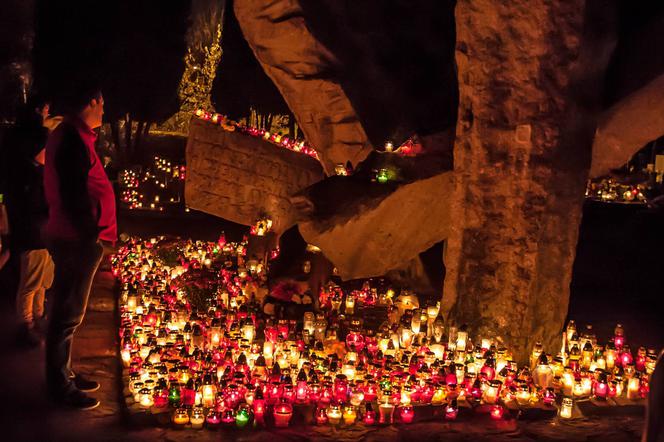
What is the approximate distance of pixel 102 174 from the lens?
17.8 feet

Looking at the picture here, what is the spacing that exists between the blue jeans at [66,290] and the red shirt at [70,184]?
92mm

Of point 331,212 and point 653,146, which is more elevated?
point 653,146

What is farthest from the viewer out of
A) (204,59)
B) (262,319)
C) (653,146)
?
(204,59)

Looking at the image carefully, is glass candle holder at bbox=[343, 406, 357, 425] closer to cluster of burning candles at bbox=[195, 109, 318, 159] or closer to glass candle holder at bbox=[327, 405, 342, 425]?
glass candle holder at bbox=[327, 405, 342, 425]

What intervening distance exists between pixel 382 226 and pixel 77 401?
397 centimetres

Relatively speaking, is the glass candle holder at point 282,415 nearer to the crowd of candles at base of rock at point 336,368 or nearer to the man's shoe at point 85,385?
the crowd of candles at base of rock at point 336,368

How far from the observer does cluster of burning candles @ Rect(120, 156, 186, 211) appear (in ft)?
56.5

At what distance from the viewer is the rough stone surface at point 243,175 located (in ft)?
36.7

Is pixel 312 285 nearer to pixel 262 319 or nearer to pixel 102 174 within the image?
pixel 262 319

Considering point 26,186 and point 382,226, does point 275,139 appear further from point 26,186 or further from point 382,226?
point 26,186

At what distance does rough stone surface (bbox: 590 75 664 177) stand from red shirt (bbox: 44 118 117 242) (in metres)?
4.67

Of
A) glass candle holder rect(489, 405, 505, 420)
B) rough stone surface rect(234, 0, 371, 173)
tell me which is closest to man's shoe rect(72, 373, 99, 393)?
glass candle holder rect(489, 405, 505, 420)

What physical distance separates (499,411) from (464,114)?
259 cm

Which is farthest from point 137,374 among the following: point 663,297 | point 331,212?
point 663,297
